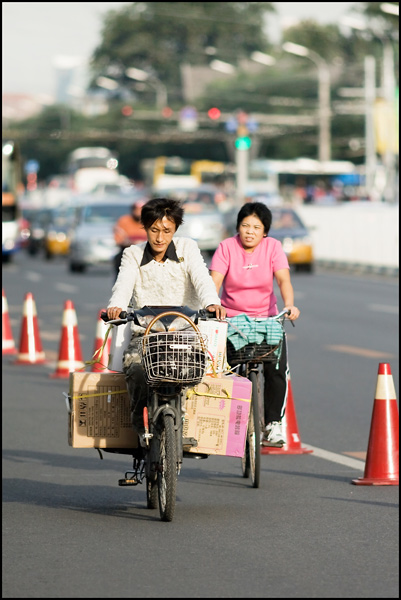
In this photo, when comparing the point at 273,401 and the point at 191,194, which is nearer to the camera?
the point at 273,401

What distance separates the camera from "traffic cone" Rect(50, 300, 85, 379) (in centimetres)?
1635

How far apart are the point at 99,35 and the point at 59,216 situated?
3175 inches

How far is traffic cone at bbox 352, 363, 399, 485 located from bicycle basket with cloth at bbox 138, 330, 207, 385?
1952mm

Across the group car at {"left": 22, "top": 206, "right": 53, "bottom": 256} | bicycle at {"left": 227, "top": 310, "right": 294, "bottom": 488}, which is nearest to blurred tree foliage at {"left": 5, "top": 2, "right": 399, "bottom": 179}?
car at {"left": 22, "top": 206, "right": 53, "bottom": 256}

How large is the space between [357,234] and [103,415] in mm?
30296

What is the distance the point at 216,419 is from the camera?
8539 mm

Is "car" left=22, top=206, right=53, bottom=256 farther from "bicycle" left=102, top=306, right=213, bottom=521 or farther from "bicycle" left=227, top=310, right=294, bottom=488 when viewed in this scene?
"bicycle" left=102, top=306, right=213, bottom=521

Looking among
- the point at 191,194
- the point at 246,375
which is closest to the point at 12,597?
the point at 246,375

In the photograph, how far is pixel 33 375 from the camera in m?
16.7

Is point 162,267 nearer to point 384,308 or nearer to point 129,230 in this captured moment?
point 129,230

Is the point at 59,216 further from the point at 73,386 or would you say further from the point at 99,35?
the point at 99,35

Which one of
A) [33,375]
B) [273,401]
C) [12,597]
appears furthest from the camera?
[33,375]

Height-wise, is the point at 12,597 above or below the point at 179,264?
below

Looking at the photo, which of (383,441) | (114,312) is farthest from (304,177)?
(114,312)
